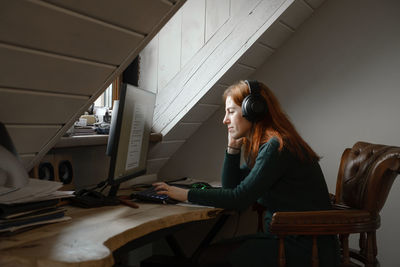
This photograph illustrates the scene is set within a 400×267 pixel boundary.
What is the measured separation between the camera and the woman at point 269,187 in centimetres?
159

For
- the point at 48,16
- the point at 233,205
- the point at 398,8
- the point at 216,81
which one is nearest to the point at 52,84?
the point at 48,16

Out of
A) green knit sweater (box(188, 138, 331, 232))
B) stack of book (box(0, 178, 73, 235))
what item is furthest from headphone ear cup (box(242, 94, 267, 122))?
stack of book (box(0, 178, 73, 235))

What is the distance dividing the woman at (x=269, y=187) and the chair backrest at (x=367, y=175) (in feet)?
0.52

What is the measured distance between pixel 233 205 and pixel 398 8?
4.95ft

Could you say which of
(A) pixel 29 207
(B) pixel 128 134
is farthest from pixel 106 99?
(A) pixel 29 207

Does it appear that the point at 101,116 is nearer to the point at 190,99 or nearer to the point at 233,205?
the point at 190,99

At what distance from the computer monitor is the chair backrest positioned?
939mm

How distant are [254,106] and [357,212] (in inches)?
22.3

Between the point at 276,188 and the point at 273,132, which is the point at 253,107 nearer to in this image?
the point at 273,132

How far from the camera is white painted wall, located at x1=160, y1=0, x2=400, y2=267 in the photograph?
7.78 ft

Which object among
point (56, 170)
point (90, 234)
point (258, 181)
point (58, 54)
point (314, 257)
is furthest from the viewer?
point (56, 170)

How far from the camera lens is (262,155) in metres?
1.68

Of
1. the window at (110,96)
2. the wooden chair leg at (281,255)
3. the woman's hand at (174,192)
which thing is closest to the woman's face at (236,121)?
the woman's hand at (174,192)

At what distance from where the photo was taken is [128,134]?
1775 mm
